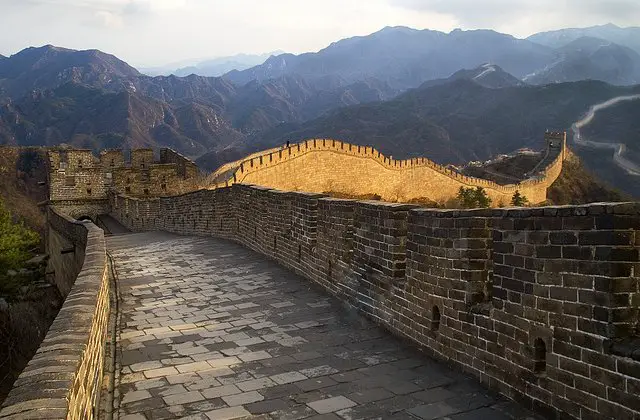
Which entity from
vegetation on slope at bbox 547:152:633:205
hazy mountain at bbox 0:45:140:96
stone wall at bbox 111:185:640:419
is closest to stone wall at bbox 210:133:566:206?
vegetation on slope at bbox 547:152:633:205

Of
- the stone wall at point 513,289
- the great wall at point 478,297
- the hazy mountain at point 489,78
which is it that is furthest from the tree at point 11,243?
the hazy mountain at point 489,78

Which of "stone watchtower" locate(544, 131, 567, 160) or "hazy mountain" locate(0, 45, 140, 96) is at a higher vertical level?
"hazy mountain" locate(0, 45, 140, 96)

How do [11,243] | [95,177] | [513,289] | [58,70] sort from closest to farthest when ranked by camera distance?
[513,289] → [11,243] → [95,177] → [58,70]

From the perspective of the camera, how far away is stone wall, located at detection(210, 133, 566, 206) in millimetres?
26234

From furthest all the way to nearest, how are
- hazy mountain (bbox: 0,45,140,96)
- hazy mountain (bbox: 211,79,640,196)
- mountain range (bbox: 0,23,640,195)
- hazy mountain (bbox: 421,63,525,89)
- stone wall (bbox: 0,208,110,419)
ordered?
hazy mountain (bbox: 0,45,140,96) < hazy mountain (bbox: 421,63,525,89) < mountain range (bbox: 0,23,640,195) < hazy mountain (bbox: 211,79,640,196) < stone wall (bbox: 0,208,110,419)

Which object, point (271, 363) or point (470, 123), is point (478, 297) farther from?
point (470, 123)

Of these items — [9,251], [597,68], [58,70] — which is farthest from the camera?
[597,68]

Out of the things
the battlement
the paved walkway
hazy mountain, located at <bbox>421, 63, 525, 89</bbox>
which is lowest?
the paved walkway

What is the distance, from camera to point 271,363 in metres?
4.80

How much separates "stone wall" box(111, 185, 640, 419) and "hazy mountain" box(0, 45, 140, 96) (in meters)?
133

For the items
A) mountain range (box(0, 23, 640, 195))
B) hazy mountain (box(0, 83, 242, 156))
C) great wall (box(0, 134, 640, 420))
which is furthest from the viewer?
mountain range (box(0, 23, 640, 195))

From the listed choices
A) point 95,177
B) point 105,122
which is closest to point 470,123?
point 105,122

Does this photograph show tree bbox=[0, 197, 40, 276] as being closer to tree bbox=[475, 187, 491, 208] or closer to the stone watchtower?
tree bbox=[475, 187, 491, 208]

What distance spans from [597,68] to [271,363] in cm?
17431
